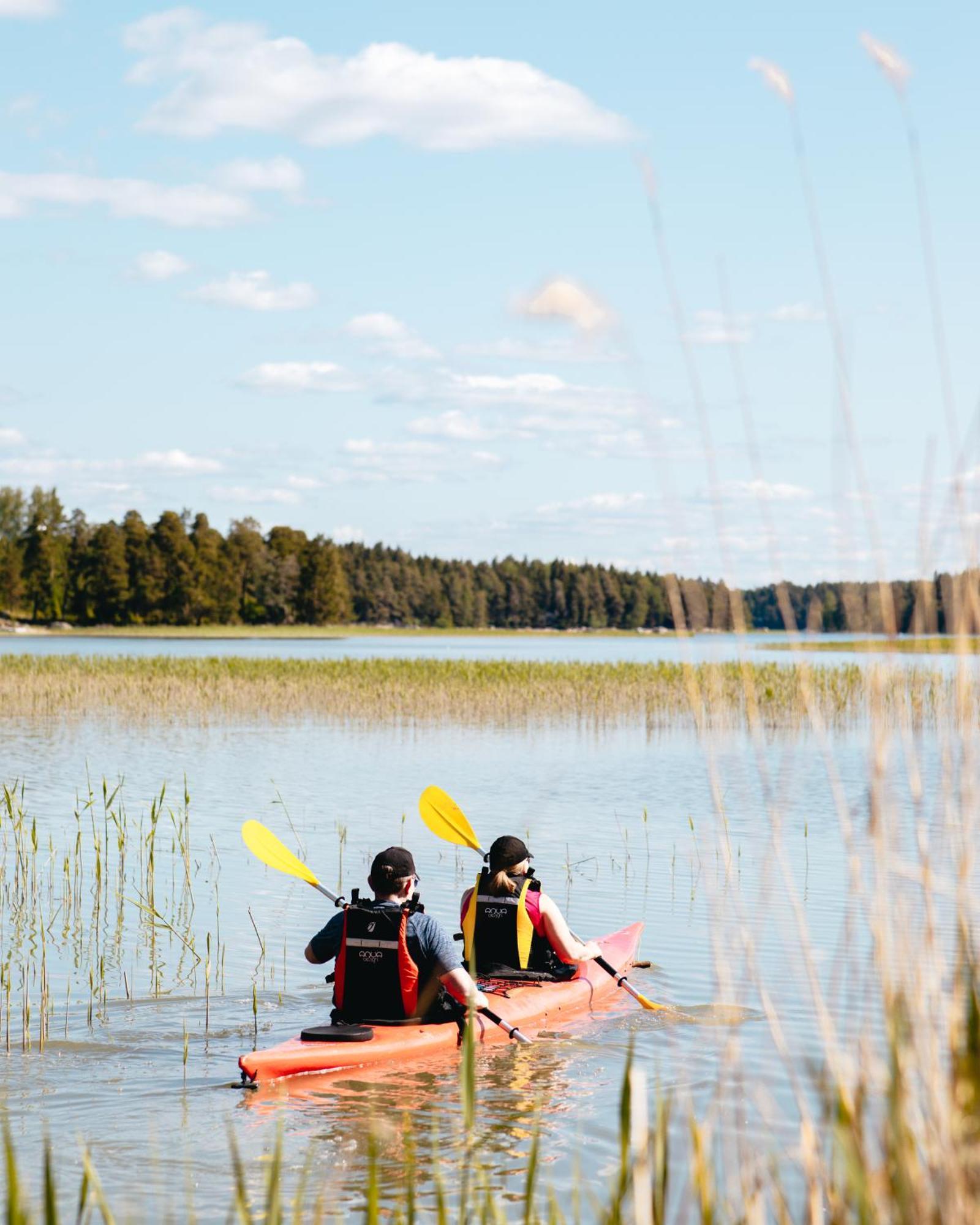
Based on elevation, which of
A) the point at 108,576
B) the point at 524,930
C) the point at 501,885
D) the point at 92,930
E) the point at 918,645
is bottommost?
the point at 92,930

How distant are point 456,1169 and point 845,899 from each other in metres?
5.98

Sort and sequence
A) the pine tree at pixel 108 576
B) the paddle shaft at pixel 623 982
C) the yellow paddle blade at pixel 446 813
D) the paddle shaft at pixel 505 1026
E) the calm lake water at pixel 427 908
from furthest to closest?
the pine tree at pixel 108 576 < the yellow paddle blade at pixel 446 813 < the paddle shaft at pixel 623 982 < the paddle shaft at pixel 505 1026 < the calm lake water at pixel 427 908

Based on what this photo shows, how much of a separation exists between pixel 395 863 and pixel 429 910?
417cm

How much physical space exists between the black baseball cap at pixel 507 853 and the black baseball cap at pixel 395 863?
3.38ft

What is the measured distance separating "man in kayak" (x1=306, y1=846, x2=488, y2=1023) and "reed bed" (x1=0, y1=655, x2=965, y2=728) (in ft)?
51.4

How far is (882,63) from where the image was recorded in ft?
7.38

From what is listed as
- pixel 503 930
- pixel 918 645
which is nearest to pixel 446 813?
pixel 503 930

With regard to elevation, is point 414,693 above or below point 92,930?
above

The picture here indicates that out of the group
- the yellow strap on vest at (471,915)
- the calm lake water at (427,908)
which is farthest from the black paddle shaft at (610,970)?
the yellow strap on vest at (471,915)

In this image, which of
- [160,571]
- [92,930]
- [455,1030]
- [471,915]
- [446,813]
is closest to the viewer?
[455,1030]

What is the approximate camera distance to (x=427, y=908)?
10.4m

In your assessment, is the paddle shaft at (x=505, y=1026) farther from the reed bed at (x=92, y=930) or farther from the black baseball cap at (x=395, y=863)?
the reed bed at (x=92, y=930)

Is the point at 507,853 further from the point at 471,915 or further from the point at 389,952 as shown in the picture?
the point at 389,952

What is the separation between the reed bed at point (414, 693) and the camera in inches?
912
